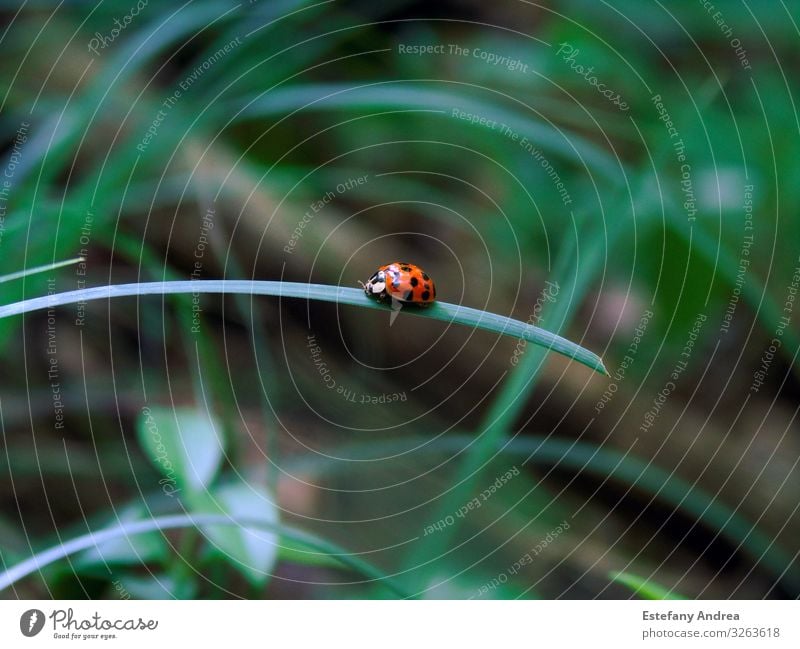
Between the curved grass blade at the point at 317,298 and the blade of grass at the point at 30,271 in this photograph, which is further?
the blade of grass at the point at 30,271

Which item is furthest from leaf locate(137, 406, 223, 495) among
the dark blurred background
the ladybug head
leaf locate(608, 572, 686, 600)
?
leaf locate(608, 572, 686, 600)

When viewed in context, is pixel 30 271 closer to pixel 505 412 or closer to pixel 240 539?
pixel 240 539

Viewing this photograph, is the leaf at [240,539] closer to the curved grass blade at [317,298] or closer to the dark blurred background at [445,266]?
the dark blurred background at [445,266]

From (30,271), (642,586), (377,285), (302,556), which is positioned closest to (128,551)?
(302,556)

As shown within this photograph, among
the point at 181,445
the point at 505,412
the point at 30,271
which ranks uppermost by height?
the point at 30,271

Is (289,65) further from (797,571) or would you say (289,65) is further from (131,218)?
(797,571)

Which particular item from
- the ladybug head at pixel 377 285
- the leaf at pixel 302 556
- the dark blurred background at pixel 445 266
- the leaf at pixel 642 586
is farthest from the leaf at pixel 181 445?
the leaf at pixel 642 586

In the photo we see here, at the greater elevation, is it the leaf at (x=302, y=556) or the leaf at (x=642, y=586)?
the leaf at (x=642, y=586)
